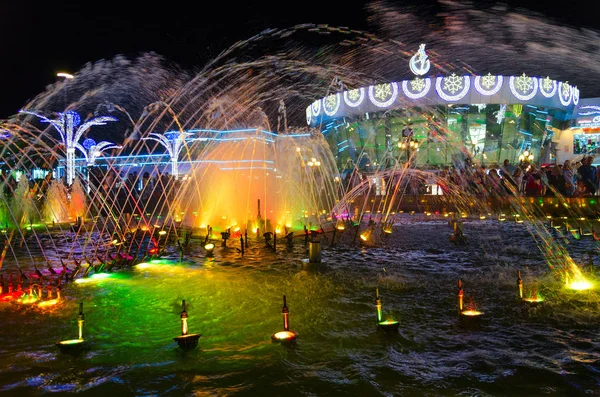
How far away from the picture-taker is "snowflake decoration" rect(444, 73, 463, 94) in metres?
48.4

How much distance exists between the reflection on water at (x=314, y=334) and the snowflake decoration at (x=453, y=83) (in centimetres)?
4138

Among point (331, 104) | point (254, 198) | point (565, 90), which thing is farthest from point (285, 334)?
point (565, 90)

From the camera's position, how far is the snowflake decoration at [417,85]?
48.9 meters

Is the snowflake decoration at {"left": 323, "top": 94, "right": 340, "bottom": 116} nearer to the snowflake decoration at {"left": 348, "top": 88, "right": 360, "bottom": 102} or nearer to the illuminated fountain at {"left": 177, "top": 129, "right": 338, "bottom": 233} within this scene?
the snowflake decoration at {"left": 348, "top": 88, "right": 360, "bottom": 102}

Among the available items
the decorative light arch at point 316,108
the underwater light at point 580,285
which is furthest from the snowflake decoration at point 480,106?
the underwater light at point 580,285

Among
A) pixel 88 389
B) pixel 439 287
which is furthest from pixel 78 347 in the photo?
pixel 439 287

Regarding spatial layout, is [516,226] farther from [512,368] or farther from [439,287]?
[512,368]

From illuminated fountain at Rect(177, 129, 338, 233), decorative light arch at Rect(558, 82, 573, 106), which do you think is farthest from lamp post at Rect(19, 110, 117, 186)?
decorative light arch at Rect(558, 82, 573, 106)

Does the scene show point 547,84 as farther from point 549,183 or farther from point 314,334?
point 314,334

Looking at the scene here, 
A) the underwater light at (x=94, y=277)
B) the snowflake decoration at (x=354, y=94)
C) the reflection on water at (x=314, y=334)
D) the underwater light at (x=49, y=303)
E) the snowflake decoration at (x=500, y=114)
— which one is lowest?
the reflection on water at (x=314, y=334)

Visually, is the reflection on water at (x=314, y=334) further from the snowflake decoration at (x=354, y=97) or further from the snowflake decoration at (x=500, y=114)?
the snowflake decoration at (x=500, y=114)

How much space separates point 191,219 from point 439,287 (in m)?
16.1

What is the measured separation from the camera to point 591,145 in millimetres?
58719

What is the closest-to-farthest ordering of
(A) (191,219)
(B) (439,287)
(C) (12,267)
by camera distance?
(B) (439,287), (C) (12,267), (A) (191,219)
